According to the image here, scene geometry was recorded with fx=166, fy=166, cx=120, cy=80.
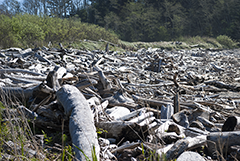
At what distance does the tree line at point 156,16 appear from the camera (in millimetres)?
46969

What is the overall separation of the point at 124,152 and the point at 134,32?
49.3 meters

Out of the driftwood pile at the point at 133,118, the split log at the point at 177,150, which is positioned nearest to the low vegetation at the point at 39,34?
the driftwood pile at the point at 133,118

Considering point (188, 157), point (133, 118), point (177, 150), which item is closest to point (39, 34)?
point (133, 118)

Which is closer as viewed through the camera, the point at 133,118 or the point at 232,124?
the point at 232,124

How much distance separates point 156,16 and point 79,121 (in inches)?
2146

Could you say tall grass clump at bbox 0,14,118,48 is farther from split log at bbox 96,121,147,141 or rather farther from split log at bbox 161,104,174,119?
split log at bbox 96,121,147,141

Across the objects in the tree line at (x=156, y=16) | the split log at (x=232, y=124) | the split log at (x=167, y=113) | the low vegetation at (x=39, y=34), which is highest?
the tree line at (x=156, y=16)

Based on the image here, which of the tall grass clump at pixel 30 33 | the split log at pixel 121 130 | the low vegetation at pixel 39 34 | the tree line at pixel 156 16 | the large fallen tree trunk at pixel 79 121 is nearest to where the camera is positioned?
the large fallen tree trunk at pixel 79 121

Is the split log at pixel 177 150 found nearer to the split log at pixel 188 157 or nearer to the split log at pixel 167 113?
the split log at pixel 188 157

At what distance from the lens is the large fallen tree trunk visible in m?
2.08

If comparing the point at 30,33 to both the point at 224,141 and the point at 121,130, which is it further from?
the point at 224,141

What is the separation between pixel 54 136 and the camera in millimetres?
2963

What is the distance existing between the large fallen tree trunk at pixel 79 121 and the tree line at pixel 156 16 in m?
43.9

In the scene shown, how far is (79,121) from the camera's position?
2.45 meters
